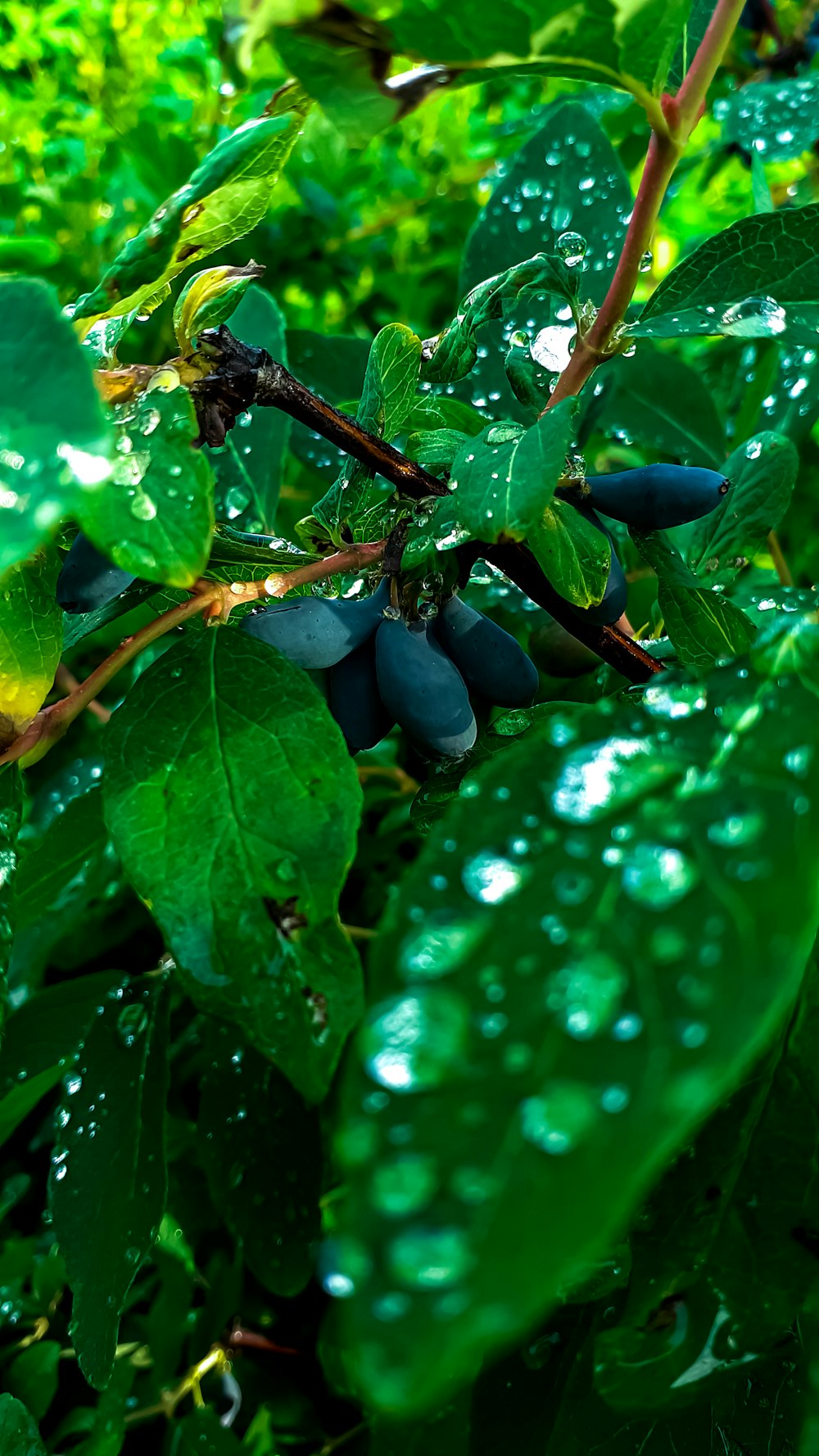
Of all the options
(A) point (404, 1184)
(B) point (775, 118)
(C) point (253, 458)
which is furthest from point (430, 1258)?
(B) point (775, 118)

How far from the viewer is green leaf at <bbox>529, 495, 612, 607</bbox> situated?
441mm

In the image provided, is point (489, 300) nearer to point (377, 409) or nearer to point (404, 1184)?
point (377, 409)

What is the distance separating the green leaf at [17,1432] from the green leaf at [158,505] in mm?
524

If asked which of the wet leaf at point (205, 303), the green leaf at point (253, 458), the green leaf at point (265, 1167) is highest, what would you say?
the wet leaf at point (205, 303)

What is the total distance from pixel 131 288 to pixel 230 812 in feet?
0.71

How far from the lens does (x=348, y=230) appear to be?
1.53 m

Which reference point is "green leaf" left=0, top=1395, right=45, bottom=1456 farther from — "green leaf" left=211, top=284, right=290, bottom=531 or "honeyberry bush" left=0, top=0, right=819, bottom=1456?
"green leaf" left=211, top=284, right=290, bottom=531

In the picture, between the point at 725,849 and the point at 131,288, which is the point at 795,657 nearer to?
the point at 725,849

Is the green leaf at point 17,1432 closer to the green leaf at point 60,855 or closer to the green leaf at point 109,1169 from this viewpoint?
the green leaf at point 109,1169

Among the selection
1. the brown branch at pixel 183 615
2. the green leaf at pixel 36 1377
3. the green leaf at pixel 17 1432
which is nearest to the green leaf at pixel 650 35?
the brown branch at pixel 183 615

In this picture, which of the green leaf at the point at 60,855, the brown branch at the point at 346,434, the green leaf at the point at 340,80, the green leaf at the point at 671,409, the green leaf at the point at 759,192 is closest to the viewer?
the green leaf at the point at 340,80

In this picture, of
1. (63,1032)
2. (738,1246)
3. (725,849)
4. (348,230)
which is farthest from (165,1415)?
(348,230)

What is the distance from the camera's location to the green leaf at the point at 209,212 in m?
0.39

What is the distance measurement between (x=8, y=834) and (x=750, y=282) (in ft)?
1.37
